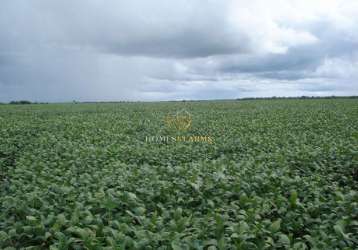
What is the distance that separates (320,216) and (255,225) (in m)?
1.12

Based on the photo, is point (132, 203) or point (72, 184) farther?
point (72, 184)

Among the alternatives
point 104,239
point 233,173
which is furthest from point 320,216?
point 104,239

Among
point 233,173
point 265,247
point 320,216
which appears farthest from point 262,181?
point 265,247

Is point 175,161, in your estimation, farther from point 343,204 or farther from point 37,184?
point 343,204

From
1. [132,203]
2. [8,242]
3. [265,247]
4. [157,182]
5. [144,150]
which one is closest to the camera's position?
[265,247]

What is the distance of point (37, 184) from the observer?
5219mm

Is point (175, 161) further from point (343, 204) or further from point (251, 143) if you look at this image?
point (343, 204)

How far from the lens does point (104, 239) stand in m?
3.20

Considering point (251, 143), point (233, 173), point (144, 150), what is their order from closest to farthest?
point (233, 173)
point (144, 150)
point (251, 143)

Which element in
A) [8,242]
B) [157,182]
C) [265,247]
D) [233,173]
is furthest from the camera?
[233,173]

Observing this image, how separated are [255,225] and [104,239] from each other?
1.38 m
